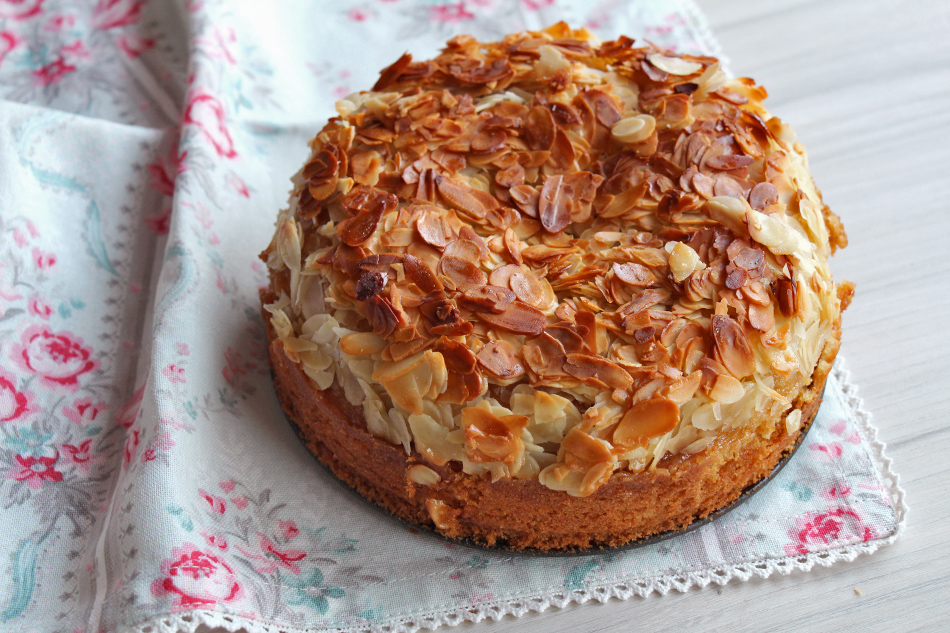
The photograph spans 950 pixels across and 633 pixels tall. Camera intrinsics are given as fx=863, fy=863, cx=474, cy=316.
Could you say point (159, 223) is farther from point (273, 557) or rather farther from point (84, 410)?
point (273, 557)

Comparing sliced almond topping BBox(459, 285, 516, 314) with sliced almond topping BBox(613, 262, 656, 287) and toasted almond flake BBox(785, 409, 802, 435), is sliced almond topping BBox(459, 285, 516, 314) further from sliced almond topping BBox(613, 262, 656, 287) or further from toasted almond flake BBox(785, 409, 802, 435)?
toasted almond flake BBox(785, 409, 802, 435)

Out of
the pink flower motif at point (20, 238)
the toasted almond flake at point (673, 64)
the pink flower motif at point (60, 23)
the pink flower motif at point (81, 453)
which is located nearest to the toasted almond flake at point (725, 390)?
the toasted almond flake at point (673, 64)

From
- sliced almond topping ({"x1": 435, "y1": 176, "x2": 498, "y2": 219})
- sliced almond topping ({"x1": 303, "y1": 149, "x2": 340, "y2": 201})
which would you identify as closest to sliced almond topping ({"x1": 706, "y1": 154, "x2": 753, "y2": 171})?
sliced almond topping ({"x1": 435, "y1": 176, "x2": 498, "y2": 219})

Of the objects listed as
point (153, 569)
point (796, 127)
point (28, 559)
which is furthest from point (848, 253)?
point (28, 559)

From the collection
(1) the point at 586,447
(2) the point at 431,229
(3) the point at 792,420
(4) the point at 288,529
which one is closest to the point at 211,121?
(2) the point at 431,229

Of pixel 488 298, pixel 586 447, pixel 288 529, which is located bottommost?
pixel 288 529

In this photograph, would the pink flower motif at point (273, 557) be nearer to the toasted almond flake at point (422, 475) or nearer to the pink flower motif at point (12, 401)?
the toasted almond flake at point (422, 475)
